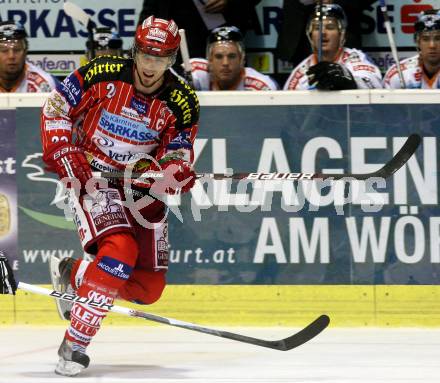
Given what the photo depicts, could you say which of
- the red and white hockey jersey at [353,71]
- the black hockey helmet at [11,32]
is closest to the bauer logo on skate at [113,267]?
the red and white hockey jersey at [353,71]

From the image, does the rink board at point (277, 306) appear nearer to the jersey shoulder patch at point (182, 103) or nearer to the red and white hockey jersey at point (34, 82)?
the red and white hockey jersey at point (34, 82)

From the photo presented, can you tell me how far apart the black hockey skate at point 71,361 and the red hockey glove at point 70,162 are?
740 mm

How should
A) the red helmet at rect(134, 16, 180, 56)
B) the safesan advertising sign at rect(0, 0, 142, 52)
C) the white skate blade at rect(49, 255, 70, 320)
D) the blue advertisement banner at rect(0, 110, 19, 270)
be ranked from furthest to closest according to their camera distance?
the safesan advertising sign at rect(0, 0, 142, 52), the blue advertisement banner at rect(0, 110, 19, 270), the white skate blade at rect(49, 255, 70, 320), the red helmet at rect(134, 16, 180, 56)

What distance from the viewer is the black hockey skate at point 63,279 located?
628 centimetres

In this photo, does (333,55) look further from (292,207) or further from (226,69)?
(292,207)

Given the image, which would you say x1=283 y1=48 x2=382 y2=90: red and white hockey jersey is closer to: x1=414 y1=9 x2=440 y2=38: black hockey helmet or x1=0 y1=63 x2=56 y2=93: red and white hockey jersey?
x1=414 y1=9 x2=440 y2=38: black hockey helmet

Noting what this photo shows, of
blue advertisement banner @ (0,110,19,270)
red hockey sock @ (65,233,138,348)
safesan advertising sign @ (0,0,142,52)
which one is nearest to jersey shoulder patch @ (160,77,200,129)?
red hockey sock @ (65,233,138,348)

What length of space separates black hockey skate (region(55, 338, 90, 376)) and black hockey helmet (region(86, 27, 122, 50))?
8.29 ft

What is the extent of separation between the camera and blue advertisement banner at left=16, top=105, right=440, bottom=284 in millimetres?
7211

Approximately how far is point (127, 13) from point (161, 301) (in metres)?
2.28

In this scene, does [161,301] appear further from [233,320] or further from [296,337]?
[296,337]

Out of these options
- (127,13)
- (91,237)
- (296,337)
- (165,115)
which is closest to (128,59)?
→ (165,115)

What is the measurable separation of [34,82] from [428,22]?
7.71 feet

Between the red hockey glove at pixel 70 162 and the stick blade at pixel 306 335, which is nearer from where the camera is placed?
the red hockey glove at pixel 70 162
